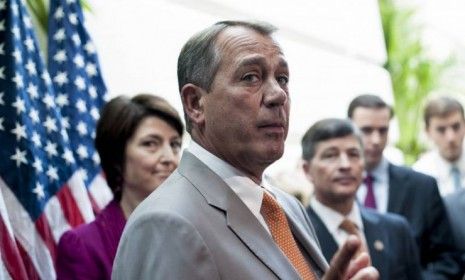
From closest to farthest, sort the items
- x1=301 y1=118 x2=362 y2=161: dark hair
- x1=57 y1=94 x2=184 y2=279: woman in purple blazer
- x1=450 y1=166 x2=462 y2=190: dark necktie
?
x1=57 y1=94 x2=184 y2=279: woman in purple blazer < x1=301 y1=118 x2=362 y2=161: dark hair < x1=450 y1=166 x2=462 y2=190: dark necktie

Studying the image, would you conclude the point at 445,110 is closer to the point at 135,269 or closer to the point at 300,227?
the point at 300,227

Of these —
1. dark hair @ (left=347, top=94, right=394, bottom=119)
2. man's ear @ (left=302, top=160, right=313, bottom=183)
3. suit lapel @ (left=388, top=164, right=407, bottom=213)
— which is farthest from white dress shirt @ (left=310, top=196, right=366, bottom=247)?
dark hair @ (left=347, top=94, right=394, bottom=119)

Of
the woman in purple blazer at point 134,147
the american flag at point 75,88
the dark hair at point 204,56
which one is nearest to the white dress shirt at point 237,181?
the dark hair at point 204,56

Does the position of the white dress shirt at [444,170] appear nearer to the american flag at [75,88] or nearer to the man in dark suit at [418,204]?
the man in dark suit at [418,204]

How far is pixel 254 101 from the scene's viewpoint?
1.96 meters

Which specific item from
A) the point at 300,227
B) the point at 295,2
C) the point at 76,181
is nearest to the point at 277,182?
the point at 76,181

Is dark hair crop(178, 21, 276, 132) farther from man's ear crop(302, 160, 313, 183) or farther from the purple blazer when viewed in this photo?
man's ear crop(302, 160, 313, 183)

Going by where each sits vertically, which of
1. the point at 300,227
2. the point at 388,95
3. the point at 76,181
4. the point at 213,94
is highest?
the point at 213,94

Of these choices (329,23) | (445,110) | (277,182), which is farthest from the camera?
(329,23)

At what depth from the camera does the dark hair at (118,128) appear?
3.61 metres

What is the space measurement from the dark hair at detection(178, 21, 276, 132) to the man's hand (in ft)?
1.96

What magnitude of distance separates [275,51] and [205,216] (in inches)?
17.6

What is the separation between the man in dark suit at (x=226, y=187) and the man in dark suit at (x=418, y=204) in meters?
2.71

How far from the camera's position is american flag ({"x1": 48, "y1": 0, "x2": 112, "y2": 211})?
4004mm
